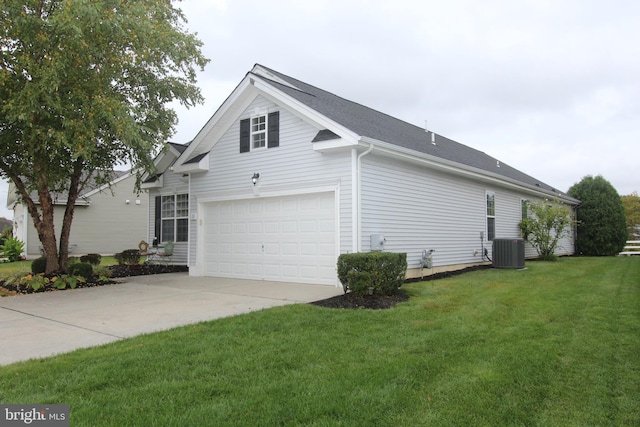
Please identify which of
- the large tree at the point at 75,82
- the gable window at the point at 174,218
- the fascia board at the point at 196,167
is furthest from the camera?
the gable window at the point at 174,218

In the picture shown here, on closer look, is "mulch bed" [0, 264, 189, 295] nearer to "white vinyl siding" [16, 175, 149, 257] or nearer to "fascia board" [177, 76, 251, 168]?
"fascia board" [177, 76, 251, 168]

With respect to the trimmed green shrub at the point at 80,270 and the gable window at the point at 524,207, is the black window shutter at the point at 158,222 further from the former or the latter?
the gable window at the point at 524,207

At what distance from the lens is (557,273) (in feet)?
40.2

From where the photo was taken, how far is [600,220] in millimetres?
23109

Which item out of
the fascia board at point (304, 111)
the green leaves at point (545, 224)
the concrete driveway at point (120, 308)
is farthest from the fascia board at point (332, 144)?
the green leaves at point (545, 224)

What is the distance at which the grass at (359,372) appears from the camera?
319 centimetres

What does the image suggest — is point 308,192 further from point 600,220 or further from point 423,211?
point 600,220

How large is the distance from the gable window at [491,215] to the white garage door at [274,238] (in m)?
7.76

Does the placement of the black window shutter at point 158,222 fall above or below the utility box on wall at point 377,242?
above

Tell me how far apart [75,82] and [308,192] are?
5.63 metres

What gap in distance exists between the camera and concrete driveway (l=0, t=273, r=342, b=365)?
5387mm

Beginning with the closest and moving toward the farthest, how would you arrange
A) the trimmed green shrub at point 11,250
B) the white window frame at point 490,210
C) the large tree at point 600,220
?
the white window frame at point 490,210
the trimmed green shrub at point 11,250
the large tree at point 600,220

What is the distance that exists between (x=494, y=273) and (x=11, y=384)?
11329 millimetres

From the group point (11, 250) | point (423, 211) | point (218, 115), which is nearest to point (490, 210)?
point (423, 211)
